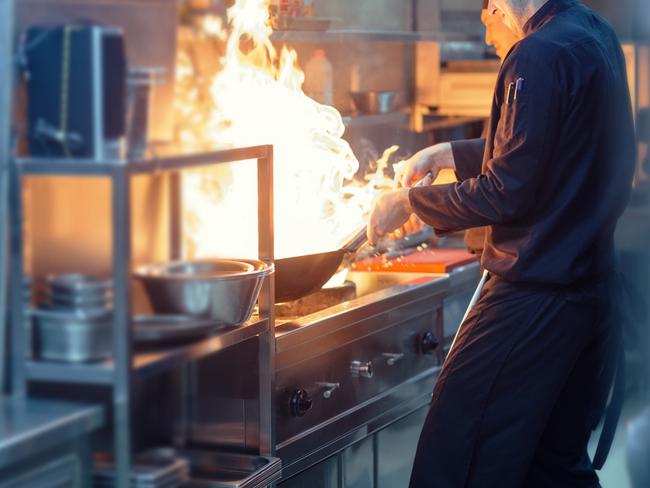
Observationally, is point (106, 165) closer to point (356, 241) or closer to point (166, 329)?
point (166, 329)

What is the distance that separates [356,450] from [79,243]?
1.31 metres

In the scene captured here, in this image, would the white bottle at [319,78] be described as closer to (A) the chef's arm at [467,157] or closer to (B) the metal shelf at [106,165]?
(A) the chef's arm at [467,157]

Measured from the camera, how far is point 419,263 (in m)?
3.15

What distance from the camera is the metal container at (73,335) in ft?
5.04

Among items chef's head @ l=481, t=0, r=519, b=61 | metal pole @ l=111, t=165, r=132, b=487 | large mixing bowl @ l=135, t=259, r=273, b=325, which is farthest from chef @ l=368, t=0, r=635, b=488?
metal pole @ l=111, t=165, r=132, b=487

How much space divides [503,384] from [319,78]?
115 cm

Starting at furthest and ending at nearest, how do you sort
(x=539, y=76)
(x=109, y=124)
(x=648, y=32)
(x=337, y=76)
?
1. (x=648, y=32)
2. (x=337, y=76)
3. (x=539, y=76)
4. (x=109, y=124)

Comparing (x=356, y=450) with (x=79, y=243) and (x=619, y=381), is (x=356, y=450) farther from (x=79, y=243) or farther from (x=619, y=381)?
(x=79, y=243)

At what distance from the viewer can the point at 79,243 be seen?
154 cm

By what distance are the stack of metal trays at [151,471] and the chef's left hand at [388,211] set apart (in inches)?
36.8

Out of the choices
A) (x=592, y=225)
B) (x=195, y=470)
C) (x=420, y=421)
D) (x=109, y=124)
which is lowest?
(x=420, y=421)

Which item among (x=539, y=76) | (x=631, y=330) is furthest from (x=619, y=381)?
(x=539, y=76)

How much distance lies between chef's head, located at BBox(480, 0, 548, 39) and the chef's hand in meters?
0.35

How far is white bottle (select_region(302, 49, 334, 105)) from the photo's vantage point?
308cm
